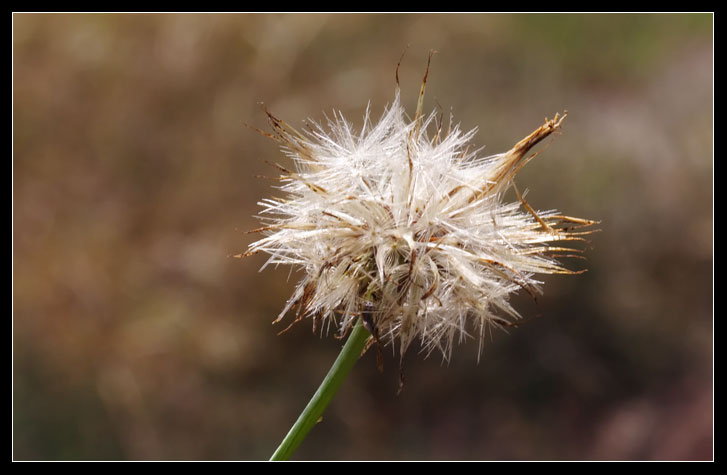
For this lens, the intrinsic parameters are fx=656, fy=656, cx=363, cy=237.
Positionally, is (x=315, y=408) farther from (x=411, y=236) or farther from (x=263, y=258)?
(x=263, y=258)

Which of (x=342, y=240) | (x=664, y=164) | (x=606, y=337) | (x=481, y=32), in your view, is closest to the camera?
(x=342, y=240)

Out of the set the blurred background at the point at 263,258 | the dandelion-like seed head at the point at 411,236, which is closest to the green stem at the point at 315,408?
the dandelion-like seed head at the point at 411,236

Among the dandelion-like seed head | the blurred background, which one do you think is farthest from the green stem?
the blurred background

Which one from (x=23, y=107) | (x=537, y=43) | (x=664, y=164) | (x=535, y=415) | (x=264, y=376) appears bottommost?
(x=535, y=415)

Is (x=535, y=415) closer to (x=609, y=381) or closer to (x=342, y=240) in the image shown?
(x=609, y=381)

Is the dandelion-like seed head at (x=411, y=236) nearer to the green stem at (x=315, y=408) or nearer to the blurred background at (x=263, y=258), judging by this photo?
the green stem at (x=315, y=408)

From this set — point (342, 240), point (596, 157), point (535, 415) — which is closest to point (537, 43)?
point (596, 157)

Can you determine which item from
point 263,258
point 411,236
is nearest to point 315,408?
point 411,236
